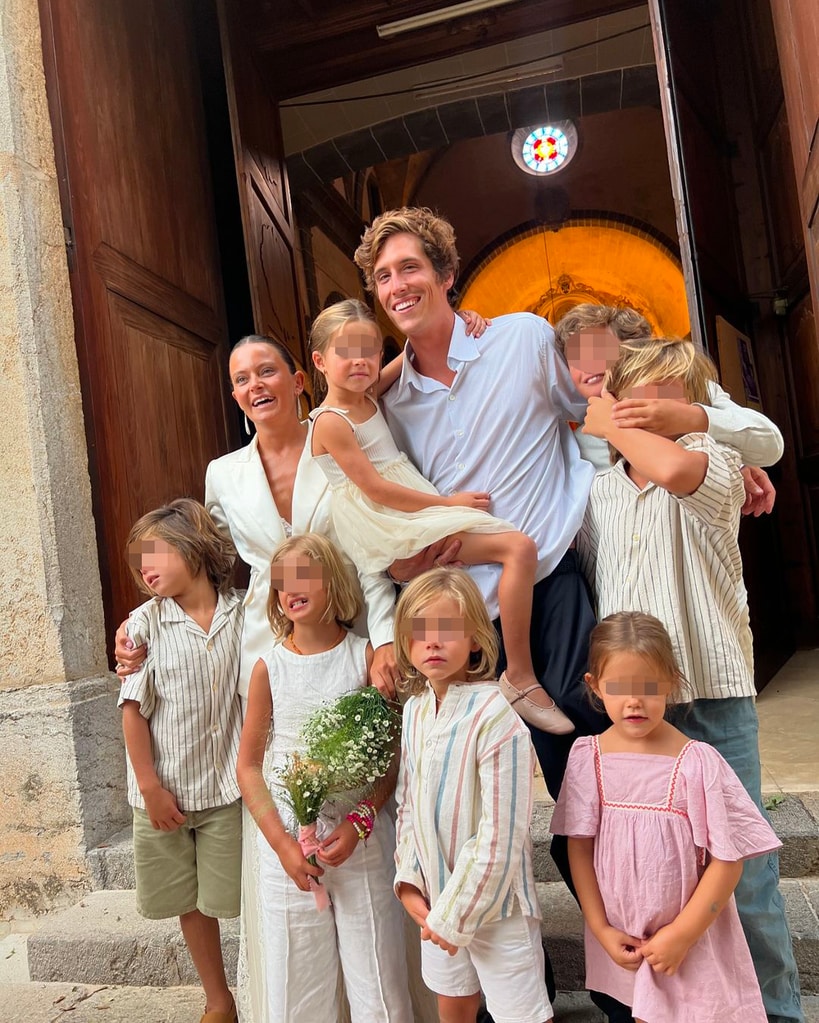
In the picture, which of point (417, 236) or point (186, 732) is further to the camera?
point (186, 732)

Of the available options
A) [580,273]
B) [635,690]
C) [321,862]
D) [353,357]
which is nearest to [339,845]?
[321,862]

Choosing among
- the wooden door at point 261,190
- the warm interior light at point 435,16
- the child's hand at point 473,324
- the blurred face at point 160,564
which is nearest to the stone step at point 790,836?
the blurred face at point 160,564

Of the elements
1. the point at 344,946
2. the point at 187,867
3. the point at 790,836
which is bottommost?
the point at 790,836

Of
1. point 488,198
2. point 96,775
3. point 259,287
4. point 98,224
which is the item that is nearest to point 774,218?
point 259,287

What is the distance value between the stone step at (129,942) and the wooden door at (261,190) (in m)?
2.95

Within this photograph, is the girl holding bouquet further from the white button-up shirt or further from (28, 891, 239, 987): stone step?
(28, 891, 239, 987): stone step

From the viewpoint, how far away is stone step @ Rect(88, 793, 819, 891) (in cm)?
303

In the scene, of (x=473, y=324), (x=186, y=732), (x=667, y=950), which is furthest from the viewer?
(x=186, y=732)

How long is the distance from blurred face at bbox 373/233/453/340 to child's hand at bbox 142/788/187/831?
1.48m

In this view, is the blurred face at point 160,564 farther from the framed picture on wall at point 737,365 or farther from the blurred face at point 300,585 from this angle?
the framed picture on wall at point 737,365

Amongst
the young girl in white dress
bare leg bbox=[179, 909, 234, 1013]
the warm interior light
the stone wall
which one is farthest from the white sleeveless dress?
the warm interior light

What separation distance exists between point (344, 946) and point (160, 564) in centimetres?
113

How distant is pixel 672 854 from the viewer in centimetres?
188

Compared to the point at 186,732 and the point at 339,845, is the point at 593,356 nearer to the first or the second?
the point at 339,845
